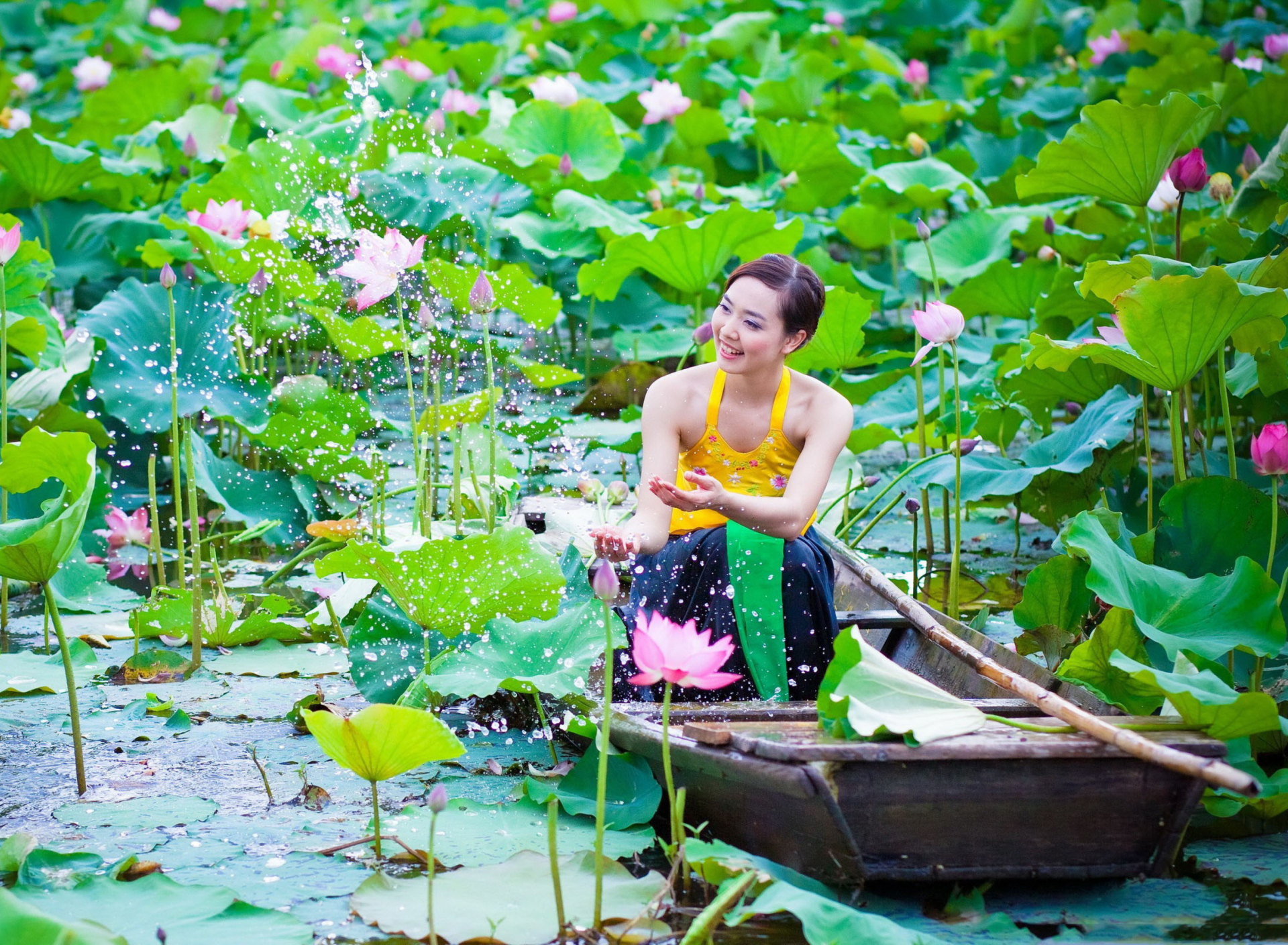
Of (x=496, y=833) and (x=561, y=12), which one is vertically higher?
(x=561, y=12)

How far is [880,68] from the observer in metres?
7.40

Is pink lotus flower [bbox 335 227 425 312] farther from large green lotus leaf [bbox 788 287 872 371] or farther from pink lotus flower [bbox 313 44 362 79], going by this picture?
pink lotus flower [bbox 313 44 362 79]

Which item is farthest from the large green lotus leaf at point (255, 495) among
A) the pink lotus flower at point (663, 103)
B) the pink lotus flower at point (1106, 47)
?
the pink lotus flower at point (1106, 47)

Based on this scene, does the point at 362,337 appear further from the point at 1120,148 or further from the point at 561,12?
the point at 561,12

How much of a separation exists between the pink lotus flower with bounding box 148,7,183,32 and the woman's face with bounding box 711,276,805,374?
7.65 m

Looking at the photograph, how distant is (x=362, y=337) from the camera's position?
131 inches

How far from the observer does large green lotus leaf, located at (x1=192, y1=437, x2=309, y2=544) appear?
345cm

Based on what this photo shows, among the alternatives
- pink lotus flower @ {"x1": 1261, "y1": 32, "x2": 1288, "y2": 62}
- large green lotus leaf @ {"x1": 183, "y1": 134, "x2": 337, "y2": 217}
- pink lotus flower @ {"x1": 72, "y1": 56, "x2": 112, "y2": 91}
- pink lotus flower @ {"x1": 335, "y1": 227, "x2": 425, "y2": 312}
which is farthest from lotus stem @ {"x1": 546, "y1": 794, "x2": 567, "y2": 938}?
pink lotus flower @ {"x1": 72, "y1": 56, "x2": 112, "y2": 91}

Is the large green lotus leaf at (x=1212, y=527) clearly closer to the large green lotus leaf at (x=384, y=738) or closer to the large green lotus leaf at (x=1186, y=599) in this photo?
Result: the large green lotus leaf at (x=1186, y=599)

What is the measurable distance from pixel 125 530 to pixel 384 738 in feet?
6.30

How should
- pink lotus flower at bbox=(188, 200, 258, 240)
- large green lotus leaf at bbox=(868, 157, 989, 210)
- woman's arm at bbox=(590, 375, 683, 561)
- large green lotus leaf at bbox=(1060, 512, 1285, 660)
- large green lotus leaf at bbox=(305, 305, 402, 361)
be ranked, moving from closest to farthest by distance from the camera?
large green lotus leaf at bbox=(1060, 512, 1285, 660) < woman's arm at bbox=(590, 375, 683, 561) < large green lotus leaf at bbox=(305, 305, 402, 361) < pink lotus flower at bbox=(188, 200, 258, 240) < large green lotus leaf at bbox=(868, 157, 989, 210)

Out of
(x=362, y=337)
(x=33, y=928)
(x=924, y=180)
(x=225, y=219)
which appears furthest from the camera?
(x=924, y=180)

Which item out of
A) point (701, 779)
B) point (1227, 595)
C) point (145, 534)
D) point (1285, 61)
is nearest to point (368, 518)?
point (145, 534)

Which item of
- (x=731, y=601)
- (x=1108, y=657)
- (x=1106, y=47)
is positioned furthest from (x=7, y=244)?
(x=1106, y=47)
